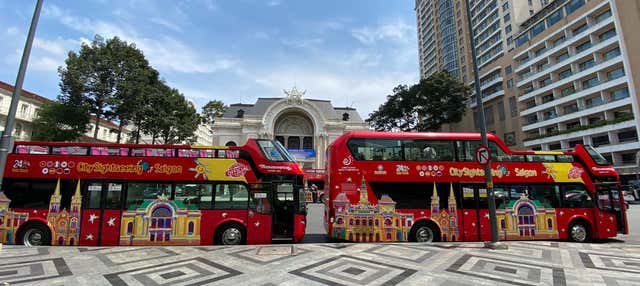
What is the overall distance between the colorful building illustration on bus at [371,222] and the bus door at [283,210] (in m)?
1.43

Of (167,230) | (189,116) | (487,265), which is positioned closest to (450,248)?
(487,265)

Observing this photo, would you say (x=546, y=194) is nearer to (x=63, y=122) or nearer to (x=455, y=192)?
(x=455, y=192)

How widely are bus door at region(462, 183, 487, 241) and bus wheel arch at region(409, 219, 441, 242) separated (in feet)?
2.97

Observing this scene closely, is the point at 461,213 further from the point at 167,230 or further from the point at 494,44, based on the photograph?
the point at 494,44

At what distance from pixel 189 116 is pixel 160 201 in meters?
29.6

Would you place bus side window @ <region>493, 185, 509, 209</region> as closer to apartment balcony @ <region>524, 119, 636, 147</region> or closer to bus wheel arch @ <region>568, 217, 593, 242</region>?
bus wheel arch @ <region>568, 217, 593, 242</region>

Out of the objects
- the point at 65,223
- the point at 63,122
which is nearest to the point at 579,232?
the point at 65,223

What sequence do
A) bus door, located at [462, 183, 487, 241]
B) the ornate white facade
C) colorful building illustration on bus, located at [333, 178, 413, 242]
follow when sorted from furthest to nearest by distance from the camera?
the ornate white facade < bus door, located at [462, 183, 487, 241] < colorful building illustration on bus, located at [333, 178, 413, 242]

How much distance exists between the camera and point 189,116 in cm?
3506

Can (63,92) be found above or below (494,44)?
below

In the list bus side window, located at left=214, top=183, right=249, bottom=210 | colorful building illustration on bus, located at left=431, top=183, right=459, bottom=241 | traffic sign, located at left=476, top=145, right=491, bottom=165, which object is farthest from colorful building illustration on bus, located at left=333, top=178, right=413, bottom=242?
bus side window, located at left=214, top=183, right=249, bottom=210

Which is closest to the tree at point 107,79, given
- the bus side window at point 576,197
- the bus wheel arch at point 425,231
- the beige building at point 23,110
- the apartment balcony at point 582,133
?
the beige building at point 23,110

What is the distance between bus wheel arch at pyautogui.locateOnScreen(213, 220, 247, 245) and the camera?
28.1ft

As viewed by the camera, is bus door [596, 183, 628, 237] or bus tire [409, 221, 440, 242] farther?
bus door [596, 183, 628, 237]
